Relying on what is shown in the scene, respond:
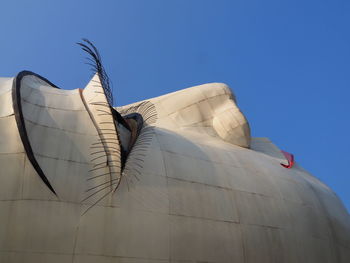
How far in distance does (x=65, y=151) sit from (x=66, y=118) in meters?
1.37

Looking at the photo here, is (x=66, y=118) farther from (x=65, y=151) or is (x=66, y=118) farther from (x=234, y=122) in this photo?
(x=234, y=122)

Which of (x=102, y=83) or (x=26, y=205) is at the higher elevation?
(x=102, y=83)

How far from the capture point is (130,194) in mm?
11094

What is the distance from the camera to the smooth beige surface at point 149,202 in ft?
32.2

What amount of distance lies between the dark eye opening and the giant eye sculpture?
5cm

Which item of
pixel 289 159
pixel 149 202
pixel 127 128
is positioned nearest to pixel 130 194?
pixel 149 202

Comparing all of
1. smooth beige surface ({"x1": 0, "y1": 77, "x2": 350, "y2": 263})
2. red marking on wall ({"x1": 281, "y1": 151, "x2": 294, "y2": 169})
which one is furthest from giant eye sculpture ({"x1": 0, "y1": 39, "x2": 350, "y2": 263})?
red marking on wall ({"x1": 281, "y1": 151, "x2": 294, "y2": 169})

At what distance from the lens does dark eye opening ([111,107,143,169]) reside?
12.9 metres

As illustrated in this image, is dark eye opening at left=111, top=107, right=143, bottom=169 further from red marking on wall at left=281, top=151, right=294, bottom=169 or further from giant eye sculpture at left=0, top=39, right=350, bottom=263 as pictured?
red marking on wall at left=281, top=151, right=294, bottom=169

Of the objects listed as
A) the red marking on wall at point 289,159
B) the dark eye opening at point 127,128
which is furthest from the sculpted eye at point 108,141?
the red marking on wall at point 289,159

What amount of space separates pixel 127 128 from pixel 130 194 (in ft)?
10.7

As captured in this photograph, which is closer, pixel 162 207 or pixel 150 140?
pixel 162 207

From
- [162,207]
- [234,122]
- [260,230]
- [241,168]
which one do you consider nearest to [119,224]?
[162,207]

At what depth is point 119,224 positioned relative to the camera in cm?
1046
